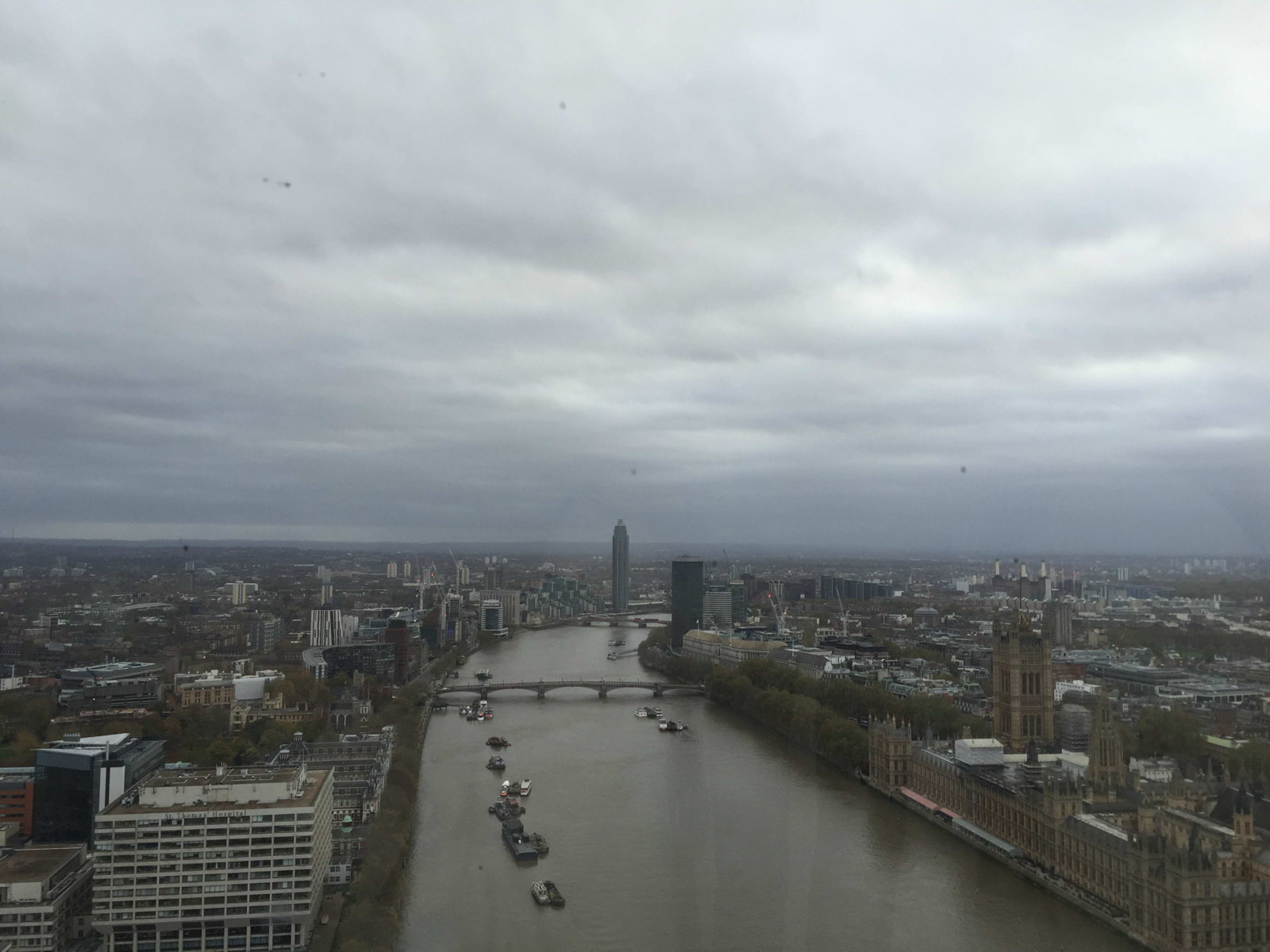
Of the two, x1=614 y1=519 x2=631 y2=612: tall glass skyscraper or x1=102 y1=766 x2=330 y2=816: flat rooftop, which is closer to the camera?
x1=102 y1=766 x2=330 y2=816: flat rooftop

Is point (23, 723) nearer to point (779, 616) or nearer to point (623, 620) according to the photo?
point (623, 620)

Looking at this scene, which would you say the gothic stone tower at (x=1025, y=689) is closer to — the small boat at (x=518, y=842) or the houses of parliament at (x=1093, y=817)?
the houses of parliament at (x=1093, y=817)

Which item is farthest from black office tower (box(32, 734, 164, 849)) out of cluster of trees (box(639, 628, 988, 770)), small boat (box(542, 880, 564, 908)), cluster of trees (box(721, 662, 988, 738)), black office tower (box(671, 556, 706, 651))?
black office tower (box(671, 556, 706, 651))

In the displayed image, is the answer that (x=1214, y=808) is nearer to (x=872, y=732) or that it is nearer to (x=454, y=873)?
(x=872, y=732)

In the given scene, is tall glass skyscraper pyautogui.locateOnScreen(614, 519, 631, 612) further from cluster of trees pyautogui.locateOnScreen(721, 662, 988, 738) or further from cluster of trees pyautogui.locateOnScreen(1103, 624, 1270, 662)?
cluster of trees pyautogui.locateOnScreen(1103, 624, 1270, 662)

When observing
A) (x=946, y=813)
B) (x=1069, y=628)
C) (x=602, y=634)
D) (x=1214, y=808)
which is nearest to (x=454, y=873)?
(x=946, y=813)

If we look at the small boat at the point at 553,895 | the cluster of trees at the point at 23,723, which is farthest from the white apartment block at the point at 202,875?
the cluster of trees at the point at 23,723

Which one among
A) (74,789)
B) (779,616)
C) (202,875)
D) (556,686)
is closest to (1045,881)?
(202,875)
